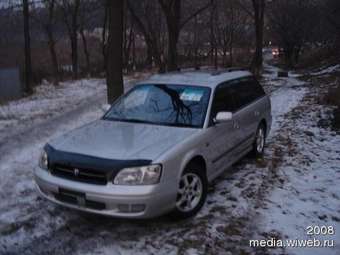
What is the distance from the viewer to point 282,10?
32094 millimetres

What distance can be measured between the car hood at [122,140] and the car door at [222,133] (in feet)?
1.48

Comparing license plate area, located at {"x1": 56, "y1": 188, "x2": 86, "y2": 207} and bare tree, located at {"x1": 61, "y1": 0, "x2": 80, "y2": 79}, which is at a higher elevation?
bare tree, located at {"x1": 61, "y1": 0, "x2": 80, "y2": 79}

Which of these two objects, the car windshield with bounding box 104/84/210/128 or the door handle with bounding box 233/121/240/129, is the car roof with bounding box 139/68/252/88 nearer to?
the car windshield with bounding box 104/84/210/128

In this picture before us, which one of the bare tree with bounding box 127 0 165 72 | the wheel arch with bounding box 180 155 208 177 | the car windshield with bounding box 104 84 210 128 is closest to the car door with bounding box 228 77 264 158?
the car windshield with bounding box 104 84 210 128

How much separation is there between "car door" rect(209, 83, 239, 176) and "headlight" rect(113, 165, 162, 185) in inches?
50.9

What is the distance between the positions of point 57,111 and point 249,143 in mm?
7800

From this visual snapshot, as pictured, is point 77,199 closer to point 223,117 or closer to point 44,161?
point 44,161

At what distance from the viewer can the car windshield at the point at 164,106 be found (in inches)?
228

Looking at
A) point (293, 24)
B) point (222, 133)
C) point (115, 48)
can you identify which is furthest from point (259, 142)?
point (293, 24)

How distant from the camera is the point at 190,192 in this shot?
207 inches

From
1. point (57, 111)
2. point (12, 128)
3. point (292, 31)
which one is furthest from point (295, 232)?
point (292, 31)

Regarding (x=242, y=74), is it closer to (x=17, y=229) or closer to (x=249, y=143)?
(x=249, y=143)

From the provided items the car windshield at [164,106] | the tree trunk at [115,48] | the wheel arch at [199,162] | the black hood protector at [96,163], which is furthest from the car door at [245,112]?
the tree trunk at [115,48]

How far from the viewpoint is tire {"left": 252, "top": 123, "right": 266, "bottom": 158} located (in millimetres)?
7641
